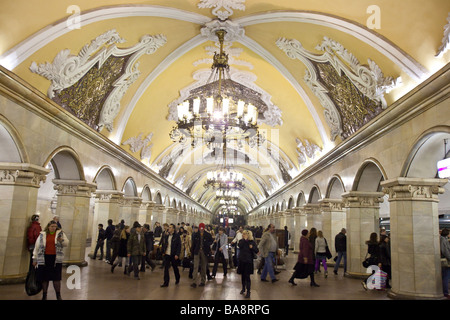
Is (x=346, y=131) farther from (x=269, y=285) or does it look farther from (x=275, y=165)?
(x=275, y=165)

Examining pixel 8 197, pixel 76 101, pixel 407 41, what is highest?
pixel 407 41

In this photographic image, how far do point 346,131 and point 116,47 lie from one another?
6.92 m

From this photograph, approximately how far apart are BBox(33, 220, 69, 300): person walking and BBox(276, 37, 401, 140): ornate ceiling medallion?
699 cm

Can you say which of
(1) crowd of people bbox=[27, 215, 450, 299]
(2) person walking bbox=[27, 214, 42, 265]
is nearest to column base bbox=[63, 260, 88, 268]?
(1) crowd of people bbox=[27, 215, 450, 299]

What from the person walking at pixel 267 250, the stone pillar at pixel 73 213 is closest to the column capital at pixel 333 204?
the person walking at pixel 267 250

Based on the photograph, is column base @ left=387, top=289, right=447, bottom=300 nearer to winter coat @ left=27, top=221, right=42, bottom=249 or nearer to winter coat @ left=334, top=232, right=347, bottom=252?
winter coat @ left=334, top=232, right=347, bottom=252

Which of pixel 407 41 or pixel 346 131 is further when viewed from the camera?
pixel 346 131

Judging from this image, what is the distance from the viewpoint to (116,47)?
927cm

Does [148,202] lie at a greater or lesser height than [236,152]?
lesser

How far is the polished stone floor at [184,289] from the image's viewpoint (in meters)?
6.83

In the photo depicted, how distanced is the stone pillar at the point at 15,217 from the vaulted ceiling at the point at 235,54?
1907 mm

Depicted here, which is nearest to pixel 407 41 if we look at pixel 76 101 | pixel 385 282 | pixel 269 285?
pixel 385 282

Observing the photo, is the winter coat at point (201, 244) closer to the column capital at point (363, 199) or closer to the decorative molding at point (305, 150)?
the column capital at point (363, 199)
